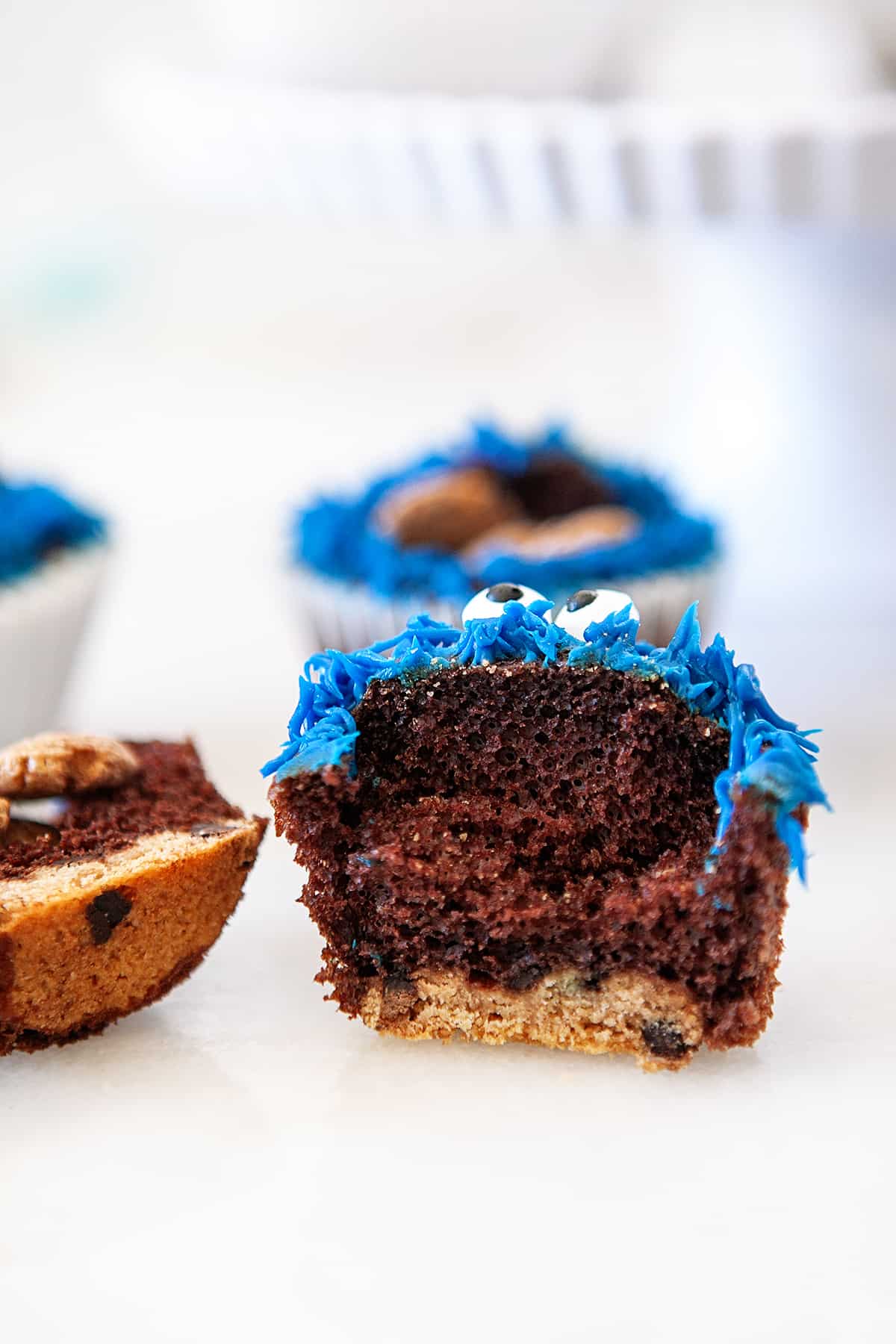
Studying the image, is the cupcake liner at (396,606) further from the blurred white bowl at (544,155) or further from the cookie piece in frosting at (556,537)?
the blurred white bowl at (544,155)

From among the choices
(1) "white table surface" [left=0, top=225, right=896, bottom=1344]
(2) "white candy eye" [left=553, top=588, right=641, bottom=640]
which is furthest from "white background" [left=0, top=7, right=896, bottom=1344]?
(2) "white candy eye" [left=553, top=588, right=641, bottom=640]

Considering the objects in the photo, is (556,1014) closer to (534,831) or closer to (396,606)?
(534,831)

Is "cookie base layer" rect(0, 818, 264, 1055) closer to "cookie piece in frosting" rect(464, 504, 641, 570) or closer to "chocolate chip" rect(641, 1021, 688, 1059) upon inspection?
"chocolate chip" rect(641, 1021, 688, 1059)

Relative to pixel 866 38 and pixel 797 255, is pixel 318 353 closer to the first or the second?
pixel 797 255

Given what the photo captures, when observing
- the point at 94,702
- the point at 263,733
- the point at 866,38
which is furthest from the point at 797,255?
the point at 94,702

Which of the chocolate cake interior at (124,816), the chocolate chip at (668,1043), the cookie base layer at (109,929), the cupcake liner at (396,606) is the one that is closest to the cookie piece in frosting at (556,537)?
the cupcake liner at (396,606)

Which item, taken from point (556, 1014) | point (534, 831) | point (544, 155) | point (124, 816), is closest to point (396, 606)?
point (544, 155)
